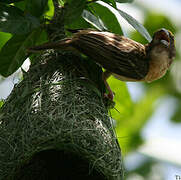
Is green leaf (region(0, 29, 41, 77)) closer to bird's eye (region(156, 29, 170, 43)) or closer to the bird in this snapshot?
the bird

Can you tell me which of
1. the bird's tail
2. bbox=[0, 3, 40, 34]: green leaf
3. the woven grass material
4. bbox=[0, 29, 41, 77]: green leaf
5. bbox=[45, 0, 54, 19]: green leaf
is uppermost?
bbox=[0, 3, 40, 34]: green leaf

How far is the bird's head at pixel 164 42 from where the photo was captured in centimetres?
302

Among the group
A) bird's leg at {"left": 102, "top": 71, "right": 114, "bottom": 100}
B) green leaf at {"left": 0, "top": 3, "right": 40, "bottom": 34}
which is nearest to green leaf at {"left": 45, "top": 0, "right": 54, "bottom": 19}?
green leaf at {"left": 0, "top": 3, "right": 40, "bottom": 34}

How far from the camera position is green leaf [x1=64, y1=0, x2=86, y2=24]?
2.61m

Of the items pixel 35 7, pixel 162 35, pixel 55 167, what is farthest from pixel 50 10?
pixel 55 167

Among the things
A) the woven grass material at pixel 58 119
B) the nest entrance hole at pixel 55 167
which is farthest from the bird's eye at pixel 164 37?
the nest entrance hole at pixel 55 167

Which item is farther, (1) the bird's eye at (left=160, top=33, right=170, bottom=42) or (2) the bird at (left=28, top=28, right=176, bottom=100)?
(1) the bird's eye at (left=160, top=33, right=170, bottom=42)

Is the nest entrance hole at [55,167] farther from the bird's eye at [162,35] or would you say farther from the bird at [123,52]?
the bird's eye at [162,35]

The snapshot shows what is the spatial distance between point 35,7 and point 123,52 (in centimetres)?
56

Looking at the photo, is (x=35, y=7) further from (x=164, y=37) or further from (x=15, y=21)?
(x=164, y=37)

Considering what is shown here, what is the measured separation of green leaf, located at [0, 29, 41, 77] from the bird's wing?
12.5 inches

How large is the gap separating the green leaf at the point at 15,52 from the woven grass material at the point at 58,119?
155 millimetres

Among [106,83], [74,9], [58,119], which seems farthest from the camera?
[106,83]

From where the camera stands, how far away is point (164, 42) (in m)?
3.06
